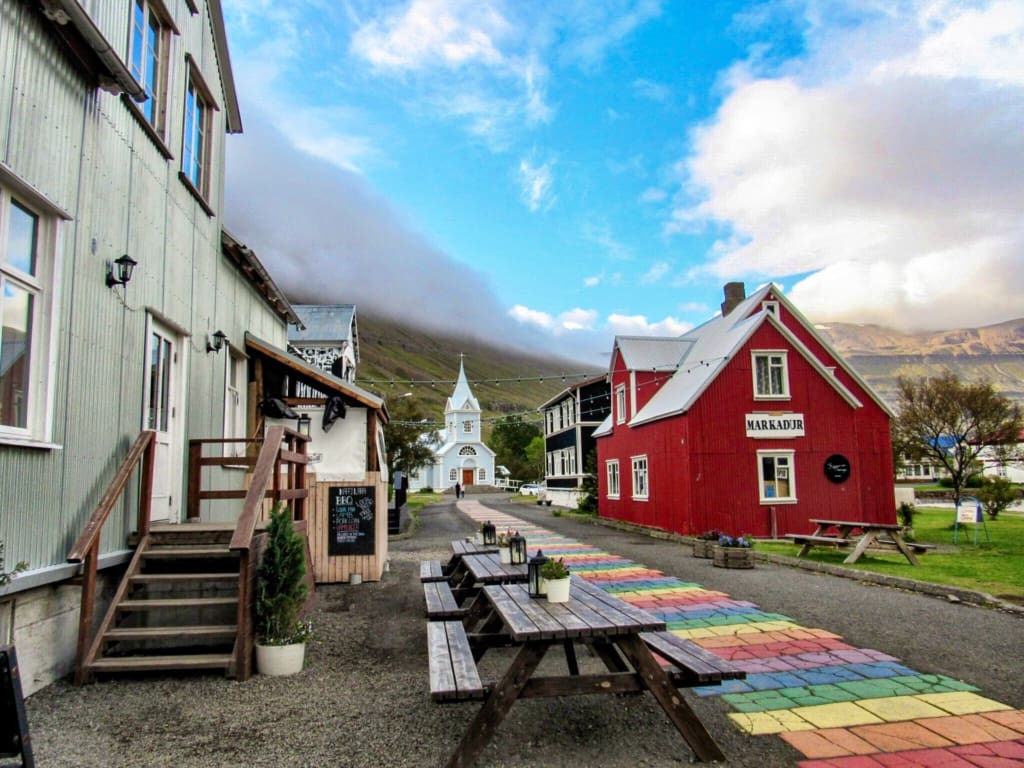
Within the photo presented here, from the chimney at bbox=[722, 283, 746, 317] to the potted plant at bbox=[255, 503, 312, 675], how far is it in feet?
72.7

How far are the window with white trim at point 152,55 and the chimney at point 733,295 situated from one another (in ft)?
68.9

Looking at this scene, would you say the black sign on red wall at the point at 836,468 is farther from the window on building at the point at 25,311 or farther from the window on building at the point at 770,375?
the window on building at the point at 25,311

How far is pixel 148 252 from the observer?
7.44 metres

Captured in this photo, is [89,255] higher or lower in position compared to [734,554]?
higher

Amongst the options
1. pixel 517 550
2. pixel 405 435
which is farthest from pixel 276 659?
pixel 405 435

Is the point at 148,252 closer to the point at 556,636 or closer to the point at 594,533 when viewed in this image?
the point at 556,636

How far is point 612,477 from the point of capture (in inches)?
1039

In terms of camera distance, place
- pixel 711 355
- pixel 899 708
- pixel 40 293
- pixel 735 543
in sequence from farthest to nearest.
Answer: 1. pixel 711 355
2. pixel 735 543
3. pixel 40 293
4. pixel 899 708

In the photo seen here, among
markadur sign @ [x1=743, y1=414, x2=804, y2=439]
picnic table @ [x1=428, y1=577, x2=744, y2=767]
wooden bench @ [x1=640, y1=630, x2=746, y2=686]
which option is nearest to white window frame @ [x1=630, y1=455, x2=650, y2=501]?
markadur sign @ [x1=743, y1=414, x2=804, y2=439]

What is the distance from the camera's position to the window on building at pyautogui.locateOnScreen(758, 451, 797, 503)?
1886cm

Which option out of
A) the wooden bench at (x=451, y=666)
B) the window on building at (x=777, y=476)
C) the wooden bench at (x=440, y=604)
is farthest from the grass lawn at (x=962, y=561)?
the wooden bench at (x=451, y=666)

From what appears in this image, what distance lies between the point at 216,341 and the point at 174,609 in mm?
4460

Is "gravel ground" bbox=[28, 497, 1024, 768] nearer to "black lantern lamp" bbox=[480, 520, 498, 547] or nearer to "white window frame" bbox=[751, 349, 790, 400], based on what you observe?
"black lantern lamp" bbox=[480, 520, 498, 547]

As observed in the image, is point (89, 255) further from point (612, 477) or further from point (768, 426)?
point (612, 477)
